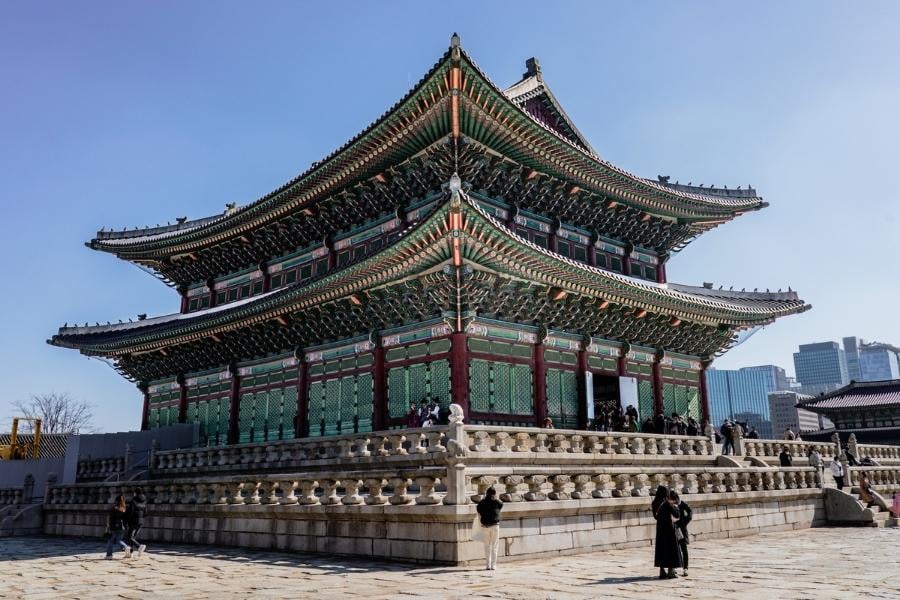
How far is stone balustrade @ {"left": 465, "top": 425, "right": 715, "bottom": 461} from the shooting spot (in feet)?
55.6

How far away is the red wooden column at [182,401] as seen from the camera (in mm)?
34188

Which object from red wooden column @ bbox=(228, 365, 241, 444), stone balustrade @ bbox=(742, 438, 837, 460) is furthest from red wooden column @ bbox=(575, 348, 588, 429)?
red wooden column @ bbox=(228, 365, 241, 444)

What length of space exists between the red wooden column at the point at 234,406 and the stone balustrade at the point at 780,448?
20.1 metres

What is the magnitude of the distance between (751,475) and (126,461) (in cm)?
2028

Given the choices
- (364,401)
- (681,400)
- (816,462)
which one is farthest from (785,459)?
(364,401)

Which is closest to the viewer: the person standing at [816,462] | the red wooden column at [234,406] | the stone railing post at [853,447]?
the person standing at [816,462]

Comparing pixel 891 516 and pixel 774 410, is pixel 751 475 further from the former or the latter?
pixel 774 410

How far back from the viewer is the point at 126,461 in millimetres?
25844

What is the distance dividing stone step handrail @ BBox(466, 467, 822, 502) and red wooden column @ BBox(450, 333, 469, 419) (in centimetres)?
686

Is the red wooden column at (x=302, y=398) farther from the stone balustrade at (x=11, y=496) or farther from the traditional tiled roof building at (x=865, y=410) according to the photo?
the traditional tiled roof building at (x=865, y=410)

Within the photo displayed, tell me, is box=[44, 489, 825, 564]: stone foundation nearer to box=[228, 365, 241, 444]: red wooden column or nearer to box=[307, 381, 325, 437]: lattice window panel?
box=[307, 381, 325, 437]: lattice window panel

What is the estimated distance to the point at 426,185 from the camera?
27391 mm

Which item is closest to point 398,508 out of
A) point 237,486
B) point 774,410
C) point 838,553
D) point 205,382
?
point 237,486

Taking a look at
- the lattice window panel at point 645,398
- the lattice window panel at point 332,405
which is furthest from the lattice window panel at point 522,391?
the lattice window panel at point 332,405
